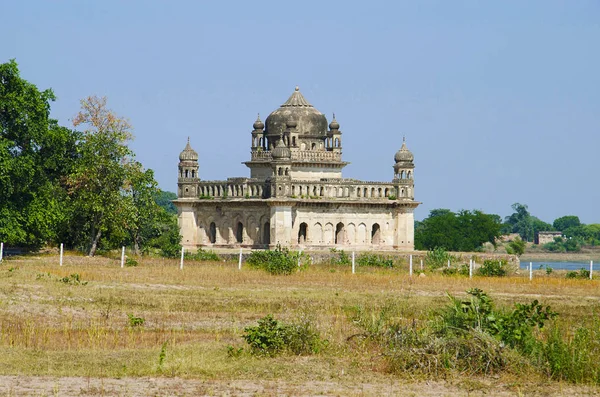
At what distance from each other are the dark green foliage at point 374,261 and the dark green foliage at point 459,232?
41.6m

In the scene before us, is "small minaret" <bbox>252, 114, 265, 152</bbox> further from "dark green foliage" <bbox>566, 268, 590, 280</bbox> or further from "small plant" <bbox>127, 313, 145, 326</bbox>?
"small plant" <bbox>127, 313, 145, 326</bbox>

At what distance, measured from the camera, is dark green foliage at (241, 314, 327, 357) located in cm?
2269

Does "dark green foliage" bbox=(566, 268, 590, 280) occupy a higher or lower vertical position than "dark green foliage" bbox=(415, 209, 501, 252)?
lower

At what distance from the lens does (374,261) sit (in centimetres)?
5438

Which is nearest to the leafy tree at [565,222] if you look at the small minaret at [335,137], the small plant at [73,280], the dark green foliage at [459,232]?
the dark green foliage at [459,232]

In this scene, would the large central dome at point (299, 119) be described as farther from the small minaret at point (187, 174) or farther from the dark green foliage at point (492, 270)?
the dark green foliage at point (492, 270)

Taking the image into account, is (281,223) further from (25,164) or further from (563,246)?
(563,246)

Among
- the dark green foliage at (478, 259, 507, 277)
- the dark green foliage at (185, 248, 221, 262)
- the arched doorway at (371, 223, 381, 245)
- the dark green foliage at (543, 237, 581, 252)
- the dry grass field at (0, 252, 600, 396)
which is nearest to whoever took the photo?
the dry grass field at (0, 252, 600, 396)

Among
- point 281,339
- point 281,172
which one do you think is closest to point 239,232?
point 281,172

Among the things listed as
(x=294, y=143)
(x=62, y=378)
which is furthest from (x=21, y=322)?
(x=294, y=143)

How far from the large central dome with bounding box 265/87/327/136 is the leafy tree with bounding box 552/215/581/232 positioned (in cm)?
13031

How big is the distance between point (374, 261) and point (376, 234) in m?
12.6

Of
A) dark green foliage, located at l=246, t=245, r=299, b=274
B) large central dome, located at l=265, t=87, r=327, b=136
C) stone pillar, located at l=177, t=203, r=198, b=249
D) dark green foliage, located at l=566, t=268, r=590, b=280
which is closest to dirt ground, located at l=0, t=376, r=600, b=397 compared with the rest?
dark green foliage, located at l=246, t=245, r=299, b=274

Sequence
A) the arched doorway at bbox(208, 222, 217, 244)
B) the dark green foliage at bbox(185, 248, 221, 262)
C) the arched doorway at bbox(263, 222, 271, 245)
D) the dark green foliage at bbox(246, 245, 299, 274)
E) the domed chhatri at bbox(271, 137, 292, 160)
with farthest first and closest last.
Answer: the arched doorway at bbox(208, 222, 217, 244) → the arched doorway at bbox(263, 222, 271, 245) → the domed chhatri at bbox(271, 137, 292, 160) → the dark green foliage at bbox(185, 248, 221, 262) → the dark green foliage at bbox(246, 245, 299, 274)
